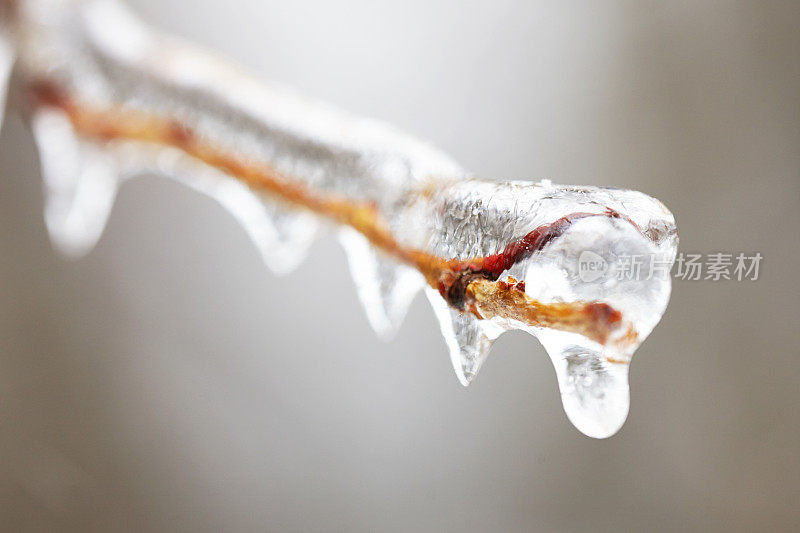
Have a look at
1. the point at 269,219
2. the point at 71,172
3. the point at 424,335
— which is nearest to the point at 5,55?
the point at 71,172

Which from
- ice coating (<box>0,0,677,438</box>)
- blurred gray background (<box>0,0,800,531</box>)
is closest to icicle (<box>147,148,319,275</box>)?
ice coating (<box>0,0,677,438</box>)

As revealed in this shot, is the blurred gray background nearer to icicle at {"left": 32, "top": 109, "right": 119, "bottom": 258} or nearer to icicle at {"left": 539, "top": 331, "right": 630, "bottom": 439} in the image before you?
icicle at {"left": 32, "top": 109, "right": 119, "bottom": 258}

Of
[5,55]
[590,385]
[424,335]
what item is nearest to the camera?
[590,385]

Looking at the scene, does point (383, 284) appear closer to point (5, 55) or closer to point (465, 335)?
point (465, 335)

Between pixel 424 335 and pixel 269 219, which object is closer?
pixel 269 219

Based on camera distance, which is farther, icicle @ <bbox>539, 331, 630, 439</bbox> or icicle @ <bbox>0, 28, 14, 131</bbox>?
icicle @ <bbox>0, 28, 14, 131</bbox>

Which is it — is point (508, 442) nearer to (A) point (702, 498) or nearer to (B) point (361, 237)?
(A) point (702, 498)
